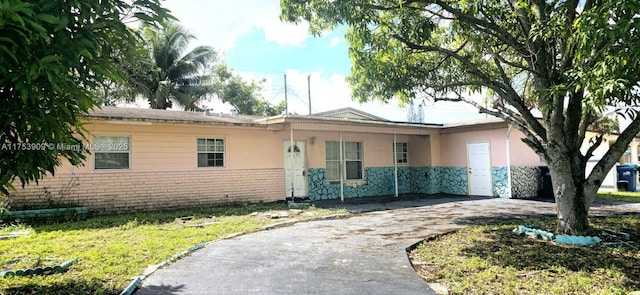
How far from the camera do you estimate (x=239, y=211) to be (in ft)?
35.6

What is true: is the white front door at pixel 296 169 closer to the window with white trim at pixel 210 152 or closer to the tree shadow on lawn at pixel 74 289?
the window with white trim at pixel 210 152

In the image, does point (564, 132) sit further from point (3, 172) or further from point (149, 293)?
point (3, 172)

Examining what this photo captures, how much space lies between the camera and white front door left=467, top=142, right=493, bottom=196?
14.4m

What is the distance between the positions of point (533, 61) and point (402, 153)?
991cm

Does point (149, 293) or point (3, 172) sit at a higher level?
point (3, 172)

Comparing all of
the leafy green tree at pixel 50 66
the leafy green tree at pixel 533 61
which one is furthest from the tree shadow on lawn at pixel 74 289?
the leafy green tree at pixel 533 61

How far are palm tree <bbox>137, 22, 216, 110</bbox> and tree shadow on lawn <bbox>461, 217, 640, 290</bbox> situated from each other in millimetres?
21051

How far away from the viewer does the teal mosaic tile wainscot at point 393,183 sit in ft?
46.6

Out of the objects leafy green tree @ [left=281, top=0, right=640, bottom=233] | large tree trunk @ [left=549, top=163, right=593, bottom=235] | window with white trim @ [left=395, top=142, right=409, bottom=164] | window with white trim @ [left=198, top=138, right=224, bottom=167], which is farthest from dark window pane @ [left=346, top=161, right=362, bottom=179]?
large tree trunk @ [left=549, top=163, right=593, bottom=235]

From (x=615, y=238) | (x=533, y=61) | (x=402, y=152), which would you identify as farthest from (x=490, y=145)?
(x=615, y=238)

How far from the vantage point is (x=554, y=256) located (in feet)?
18.3

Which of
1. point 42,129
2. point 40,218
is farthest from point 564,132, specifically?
point 40,218

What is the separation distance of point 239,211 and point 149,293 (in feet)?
21.8

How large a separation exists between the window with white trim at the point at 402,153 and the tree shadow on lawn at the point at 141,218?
6.45 meters
